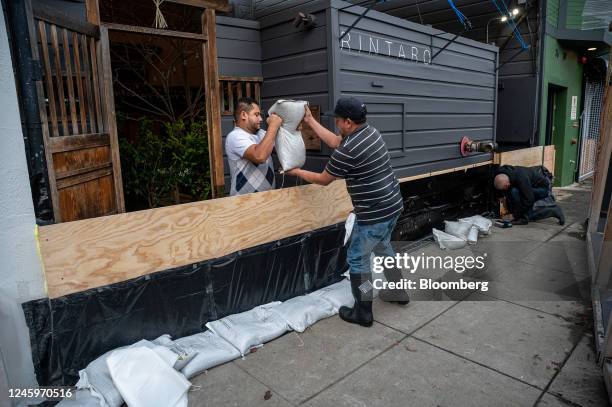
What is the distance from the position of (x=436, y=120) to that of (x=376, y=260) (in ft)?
8.94

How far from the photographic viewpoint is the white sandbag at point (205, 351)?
9.85 ft

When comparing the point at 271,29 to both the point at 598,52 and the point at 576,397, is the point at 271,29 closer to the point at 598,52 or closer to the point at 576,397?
the point at 576,397

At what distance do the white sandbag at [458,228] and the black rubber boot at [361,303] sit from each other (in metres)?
3.12

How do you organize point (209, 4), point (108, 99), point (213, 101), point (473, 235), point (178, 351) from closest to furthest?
point (178, 351) < point (108, 99) < point (209, 4) < point (213, 101) < point (473, 235)

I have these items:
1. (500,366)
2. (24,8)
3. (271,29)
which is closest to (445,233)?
(500,366)

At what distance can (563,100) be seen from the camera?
34.5ft

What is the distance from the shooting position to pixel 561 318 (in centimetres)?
389

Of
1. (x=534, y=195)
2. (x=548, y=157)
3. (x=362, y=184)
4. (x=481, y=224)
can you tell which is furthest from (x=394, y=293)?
(x=548, y=157)

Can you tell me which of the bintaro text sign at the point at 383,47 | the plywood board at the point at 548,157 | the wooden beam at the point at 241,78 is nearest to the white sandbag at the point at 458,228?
the bintaro text sign at the point at 383,47

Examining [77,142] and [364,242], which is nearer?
[77,142]

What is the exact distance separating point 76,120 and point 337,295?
2.96 metres

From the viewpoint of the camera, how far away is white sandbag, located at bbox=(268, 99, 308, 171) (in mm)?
3777

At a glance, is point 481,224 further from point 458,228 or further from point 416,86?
point 416,86

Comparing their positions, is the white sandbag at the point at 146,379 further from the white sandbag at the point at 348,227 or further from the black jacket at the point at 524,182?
the black jacket at the point at 524,182
